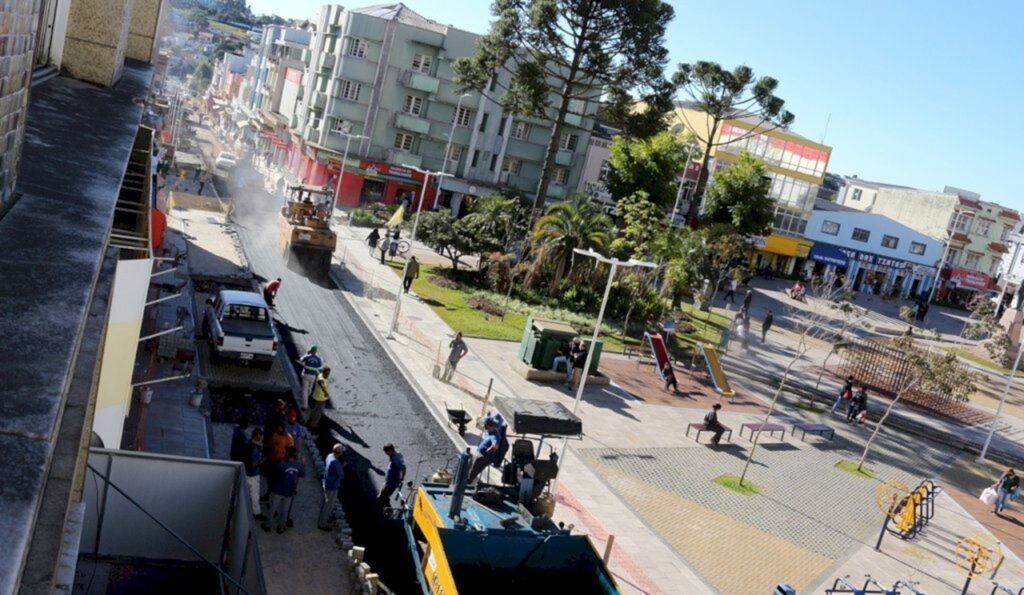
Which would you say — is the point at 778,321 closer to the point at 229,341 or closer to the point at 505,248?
the point at 505,248

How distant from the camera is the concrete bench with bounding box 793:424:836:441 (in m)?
28.4

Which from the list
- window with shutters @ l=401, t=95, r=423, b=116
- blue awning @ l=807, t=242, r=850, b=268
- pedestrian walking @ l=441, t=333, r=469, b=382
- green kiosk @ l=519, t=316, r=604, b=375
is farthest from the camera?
blue awning @ l=807, t=242, r=850, b=268

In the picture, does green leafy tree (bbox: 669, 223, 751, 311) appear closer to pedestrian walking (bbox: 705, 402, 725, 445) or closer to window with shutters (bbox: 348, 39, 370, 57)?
pedestrian walking (bbox: 705, 402, 725, 445)

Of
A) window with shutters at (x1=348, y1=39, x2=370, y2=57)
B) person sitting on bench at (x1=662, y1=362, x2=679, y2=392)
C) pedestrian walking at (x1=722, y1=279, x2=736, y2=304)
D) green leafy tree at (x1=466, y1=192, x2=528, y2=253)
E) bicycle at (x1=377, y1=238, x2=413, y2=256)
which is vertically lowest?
person sitting on bench at (x1=662, y1=362, x2=679, y2=392)

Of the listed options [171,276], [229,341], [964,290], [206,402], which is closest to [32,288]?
[206,402]

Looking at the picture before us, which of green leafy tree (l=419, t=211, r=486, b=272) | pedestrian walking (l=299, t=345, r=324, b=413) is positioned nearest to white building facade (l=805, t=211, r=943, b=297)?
green leafy tree (l=419, t=211, r=486, b=272)

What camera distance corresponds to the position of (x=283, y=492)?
45.2 feet

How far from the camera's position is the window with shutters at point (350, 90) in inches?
2183

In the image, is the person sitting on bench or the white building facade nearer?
the person sitting on bench

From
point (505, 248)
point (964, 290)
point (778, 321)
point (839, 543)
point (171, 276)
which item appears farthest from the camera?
point (964, 290)

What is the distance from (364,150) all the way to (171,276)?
3066 centimetres

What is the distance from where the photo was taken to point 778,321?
48.9 m

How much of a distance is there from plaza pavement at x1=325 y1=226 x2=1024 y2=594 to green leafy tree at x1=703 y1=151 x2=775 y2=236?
24.0m

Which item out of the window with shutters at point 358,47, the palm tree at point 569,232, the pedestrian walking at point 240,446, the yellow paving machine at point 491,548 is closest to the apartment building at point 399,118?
the window with shutters at point 358,47
